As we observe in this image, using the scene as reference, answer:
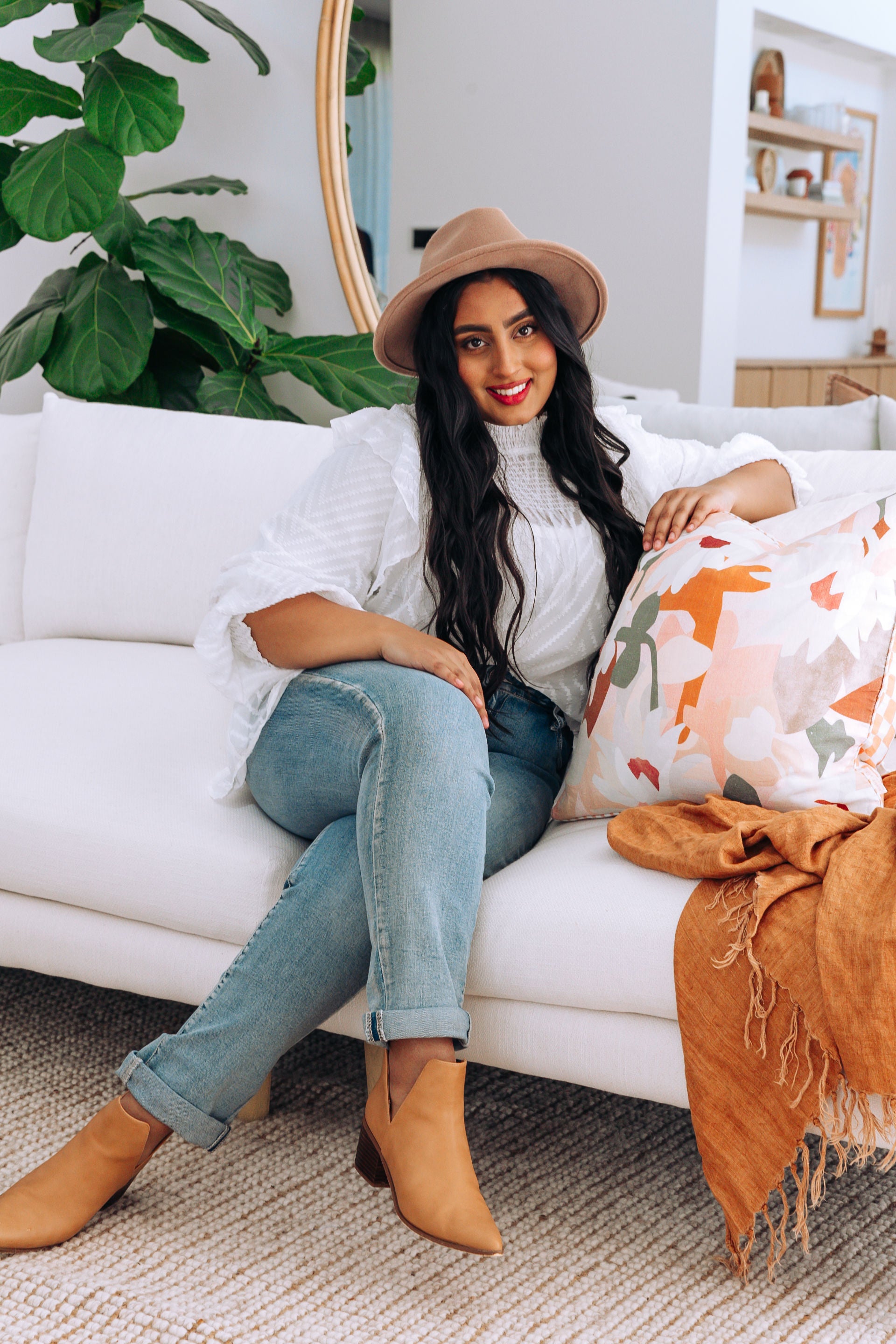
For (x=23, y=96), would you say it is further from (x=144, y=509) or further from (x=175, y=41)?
(x=144, y=509)

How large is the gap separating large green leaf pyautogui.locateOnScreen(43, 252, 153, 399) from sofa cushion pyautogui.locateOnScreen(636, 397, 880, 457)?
1.20m

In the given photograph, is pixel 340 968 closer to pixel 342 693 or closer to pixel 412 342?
pixel 342 693

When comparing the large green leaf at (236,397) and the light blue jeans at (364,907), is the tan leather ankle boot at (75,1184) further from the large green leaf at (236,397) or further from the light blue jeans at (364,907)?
the large green leaf at (236,397)

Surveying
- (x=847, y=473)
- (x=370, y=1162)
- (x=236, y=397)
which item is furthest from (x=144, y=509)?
(x=370, y=1162)

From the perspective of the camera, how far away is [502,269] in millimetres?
1525

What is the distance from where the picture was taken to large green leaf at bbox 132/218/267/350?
2537 mm

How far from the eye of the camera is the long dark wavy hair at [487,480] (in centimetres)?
149

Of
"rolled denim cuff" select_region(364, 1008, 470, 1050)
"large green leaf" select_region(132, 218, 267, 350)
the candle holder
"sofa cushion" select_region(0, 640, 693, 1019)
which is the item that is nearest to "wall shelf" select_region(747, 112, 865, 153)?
the candle holder

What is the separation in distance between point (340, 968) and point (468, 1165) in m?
0.24

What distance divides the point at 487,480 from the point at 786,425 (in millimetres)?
613

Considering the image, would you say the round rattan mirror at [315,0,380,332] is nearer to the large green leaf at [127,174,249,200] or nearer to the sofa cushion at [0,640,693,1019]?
the large green leaf at [127,174,249,200]

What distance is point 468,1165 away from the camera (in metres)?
1.14

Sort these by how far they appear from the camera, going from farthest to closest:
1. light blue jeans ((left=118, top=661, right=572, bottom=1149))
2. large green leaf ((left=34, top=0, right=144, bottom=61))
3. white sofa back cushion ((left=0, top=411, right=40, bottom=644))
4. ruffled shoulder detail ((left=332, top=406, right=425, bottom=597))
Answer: large green leaf ((left=34, top=0, right=144, bottom=61)), white sofa back cushion ((left=0, top=411, right=40, bottom=644)), ruffled shoulder detail ((left=332, top=406, right=425, bottom=597)), light blue jeans ((left=118, top=661, right=572, bottom=1149))

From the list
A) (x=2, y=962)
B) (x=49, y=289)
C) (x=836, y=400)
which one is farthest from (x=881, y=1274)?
(x=49, y=289)
